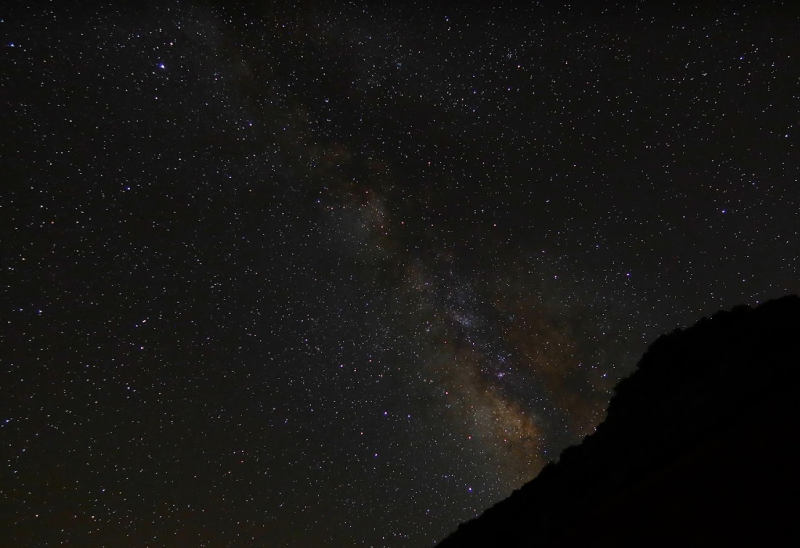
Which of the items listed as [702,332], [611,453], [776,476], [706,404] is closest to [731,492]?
[776,476]

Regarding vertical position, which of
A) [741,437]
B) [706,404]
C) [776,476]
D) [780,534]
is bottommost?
[780,534]

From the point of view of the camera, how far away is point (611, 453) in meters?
9.50

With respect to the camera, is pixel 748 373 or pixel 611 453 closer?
pixel 748 373

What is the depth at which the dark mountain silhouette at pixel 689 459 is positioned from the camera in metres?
5.27

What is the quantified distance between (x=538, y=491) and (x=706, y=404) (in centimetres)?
396

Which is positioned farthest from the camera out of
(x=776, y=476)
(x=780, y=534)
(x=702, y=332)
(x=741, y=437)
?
(x=702, y=332)

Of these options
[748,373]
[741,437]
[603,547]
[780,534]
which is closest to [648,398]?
[748,373]

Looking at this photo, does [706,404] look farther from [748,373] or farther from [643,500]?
[643,500]

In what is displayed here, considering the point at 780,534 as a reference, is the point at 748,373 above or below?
above

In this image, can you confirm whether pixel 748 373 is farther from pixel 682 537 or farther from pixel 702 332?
pixel 682 537

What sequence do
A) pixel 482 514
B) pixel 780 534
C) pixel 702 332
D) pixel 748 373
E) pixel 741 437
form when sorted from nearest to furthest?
1. pixel 780 534
2. pixel 741 437
3. pixel 748 373
4. pixel 702 332
5. pixel 482 514

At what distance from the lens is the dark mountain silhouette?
17.3 ft

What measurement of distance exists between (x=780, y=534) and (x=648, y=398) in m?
5.52

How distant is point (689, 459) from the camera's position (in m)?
6.85
